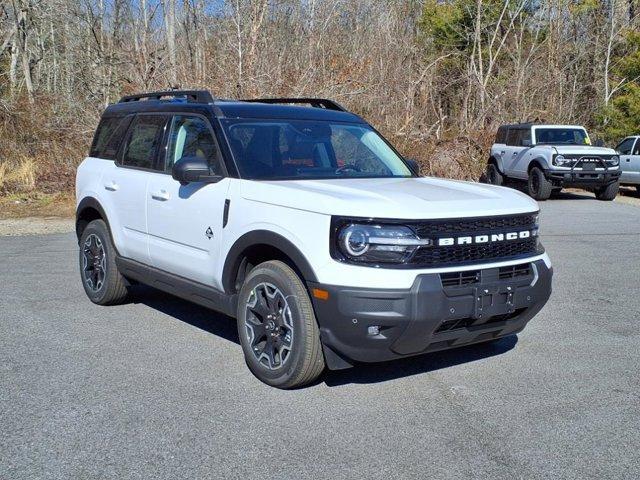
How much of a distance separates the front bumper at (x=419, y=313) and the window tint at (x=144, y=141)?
7.97ft

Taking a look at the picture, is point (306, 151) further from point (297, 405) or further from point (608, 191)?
point (608, 191)

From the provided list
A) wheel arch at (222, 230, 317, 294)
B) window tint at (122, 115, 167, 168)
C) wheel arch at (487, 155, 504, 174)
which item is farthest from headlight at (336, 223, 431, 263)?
wheel arch at (487, 155, 504, 174)

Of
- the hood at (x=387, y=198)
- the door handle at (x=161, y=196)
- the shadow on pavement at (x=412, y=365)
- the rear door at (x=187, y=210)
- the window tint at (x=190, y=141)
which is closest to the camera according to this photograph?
the hood at (x=387, y=198)

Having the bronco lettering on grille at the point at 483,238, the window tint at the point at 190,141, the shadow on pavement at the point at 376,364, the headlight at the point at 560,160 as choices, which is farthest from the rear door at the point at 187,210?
the headlight at the point at 560,160

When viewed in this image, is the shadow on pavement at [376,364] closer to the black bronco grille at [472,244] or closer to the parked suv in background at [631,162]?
the black bronco grille at [472,244]

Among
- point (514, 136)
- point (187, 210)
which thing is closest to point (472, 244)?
point (187, 210)

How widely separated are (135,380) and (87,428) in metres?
0.83

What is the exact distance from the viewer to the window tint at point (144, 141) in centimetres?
614

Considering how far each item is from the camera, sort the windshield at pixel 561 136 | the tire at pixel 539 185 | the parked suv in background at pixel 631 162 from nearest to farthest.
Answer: the tire at pixel 539 185, the windshield at pixel 561 136, the parked suv in background at pixel 631 162

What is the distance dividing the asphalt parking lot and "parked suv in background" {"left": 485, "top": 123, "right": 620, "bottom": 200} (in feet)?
36.9

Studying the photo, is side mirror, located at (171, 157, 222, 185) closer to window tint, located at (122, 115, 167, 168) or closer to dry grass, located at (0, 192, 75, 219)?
window tint, located at (122, 115, 167, 168)

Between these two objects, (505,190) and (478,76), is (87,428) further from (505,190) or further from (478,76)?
(478,76)

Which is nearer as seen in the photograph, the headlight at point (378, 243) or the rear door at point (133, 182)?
the headlight at point (378, 243)

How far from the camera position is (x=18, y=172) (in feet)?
56.4
